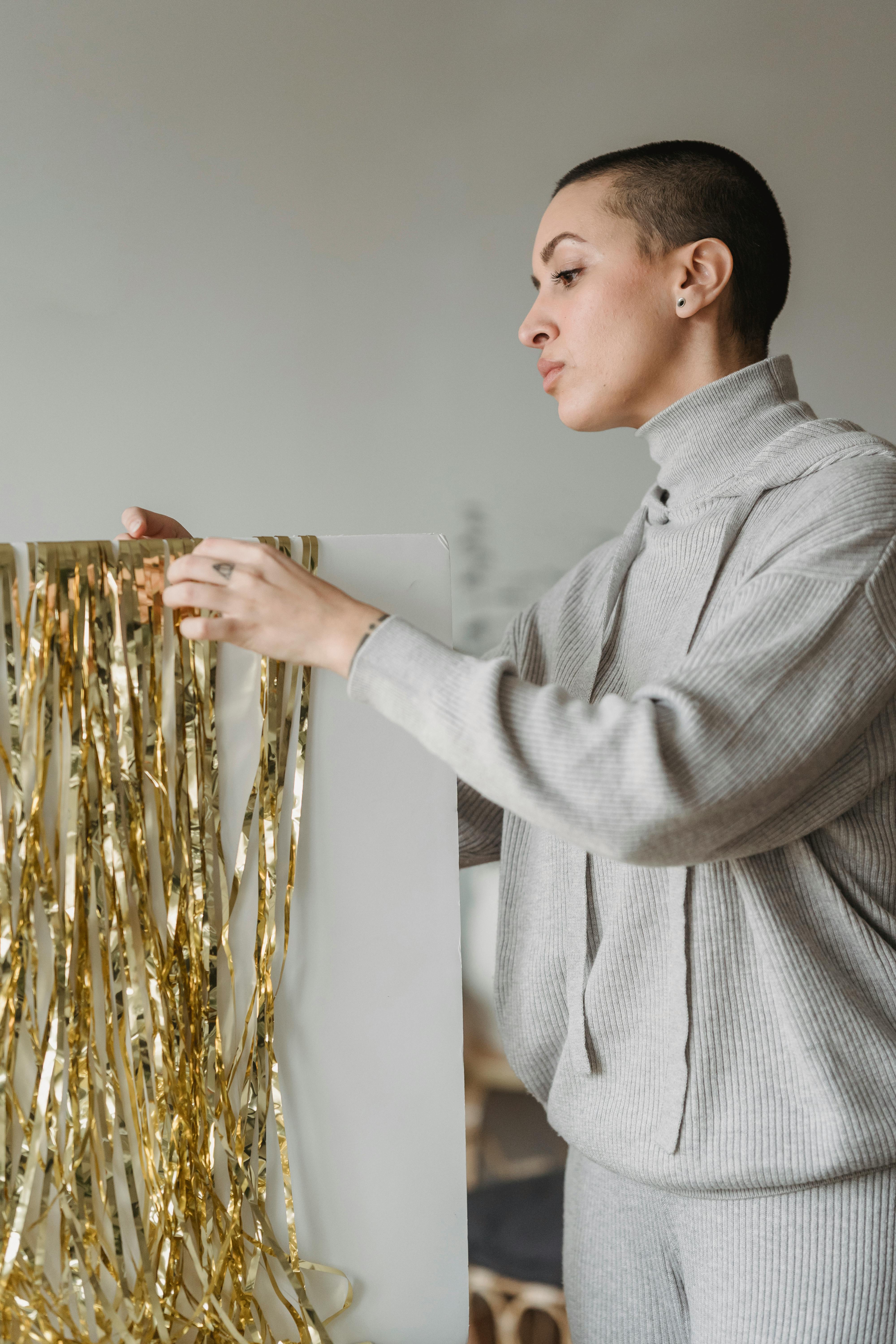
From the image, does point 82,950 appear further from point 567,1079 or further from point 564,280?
point 564,280

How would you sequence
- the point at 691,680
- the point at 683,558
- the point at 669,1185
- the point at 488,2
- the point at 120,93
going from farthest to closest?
the point at 488,2
the point at 120,93
the point at 683,558
the point at 669,1185
the point at 691,680

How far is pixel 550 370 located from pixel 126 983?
27.8 inches

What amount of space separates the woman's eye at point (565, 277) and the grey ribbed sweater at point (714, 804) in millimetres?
167

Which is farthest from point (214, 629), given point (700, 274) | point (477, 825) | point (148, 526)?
point (700, 274)

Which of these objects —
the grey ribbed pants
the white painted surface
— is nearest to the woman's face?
the white painted surface

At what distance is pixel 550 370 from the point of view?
1.05 meters

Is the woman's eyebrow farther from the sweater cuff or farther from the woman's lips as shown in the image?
the sweater cuff

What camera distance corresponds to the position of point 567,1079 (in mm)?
927

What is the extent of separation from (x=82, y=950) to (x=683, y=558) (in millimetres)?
629

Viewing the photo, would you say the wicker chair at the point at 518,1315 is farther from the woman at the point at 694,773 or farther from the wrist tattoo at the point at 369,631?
the wrist tattoo at the point at 369,631

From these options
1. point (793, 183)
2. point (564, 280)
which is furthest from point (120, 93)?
point (793, 183)

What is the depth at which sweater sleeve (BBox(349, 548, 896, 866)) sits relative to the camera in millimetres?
697

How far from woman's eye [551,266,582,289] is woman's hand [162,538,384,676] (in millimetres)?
462

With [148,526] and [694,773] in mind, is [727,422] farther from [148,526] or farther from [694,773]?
[148,526]
